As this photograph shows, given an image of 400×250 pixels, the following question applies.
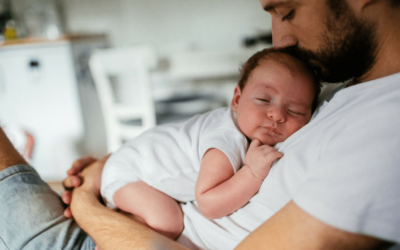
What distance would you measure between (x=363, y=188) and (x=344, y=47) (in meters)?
0.41

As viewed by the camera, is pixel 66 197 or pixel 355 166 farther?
pixel 66 197

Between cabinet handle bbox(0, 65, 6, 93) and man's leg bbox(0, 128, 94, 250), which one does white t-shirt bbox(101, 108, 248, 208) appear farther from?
cabinet handle bbox(0, 65, 6, 93)

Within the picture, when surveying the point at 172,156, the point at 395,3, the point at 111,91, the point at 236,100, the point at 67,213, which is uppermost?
the point at 395,3

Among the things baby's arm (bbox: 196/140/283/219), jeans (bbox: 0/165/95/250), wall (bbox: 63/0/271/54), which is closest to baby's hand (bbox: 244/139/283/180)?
baby's arm (bbox: 196/140/283/219)

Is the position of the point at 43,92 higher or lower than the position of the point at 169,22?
lower

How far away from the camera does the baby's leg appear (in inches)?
33.9

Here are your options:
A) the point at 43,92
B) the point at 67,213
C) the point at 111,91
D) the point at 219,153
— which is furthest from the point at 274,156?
the point at 43,92

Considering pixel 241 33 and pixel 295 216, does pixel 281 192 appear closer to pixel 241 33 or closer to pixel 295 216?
pixel 295 216

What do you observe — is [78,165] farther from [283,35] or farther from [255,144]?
[283,35]

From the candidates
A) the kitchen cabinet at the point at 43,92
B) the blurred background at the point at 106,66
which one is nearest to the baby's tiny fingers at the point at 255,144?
the blurred background at the point at 106,66

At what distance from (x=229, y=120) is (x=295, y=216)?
383 millimetres

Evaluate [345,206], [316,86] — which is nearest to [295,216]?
[345,206]

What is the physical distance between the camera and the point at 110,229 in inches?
33.0

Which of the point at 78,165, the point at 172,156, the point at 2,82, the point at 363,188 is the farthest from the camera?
the point at 2,82
